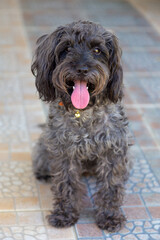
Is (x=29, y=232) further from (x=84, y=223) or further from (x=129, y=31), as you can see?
(x=129, y=31)

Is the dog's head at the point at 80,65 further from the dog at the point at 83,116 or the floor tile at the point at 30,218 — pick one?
the floor tile at the point at 30,218

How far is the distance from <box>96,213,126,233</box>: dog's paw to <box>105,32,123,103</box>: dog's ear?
976 mm

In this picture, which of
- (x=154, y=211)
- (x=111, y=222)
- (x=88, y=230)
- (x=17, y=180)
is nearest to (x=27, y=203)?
(x=17, y=180)

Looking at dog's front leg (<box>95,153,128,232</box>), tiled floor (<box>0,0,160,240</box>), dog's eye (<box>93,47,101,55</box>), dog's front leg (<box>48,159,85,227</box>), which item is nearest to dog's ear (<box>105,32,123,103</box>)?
dog's eye (<box>93,47,101,55</box>)

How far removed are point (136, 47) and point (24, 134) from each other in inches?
122

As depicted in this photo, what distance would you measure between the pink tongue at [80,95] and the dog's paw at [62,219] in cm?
100

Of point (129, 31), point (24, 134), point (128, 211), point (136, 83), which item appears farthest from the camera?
point (129, 31)

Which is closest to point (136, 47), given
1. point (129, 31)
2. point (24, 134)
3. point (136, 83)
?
point (129, 31)

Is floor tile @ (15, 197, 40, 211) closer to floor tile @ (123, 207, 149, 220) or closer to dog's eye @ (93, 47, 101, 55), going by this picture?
floor tile @ (123, 207, 149, 220)

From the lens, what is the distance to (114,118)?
338 cm

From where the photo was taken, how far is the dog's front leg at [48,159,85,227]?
3.54 meters

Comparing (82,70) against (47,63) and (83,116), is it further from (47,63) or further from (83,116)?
(83,116)

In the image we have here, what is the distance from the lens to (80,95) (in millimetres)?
3088

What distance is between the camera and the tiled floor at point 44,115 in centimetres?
359
